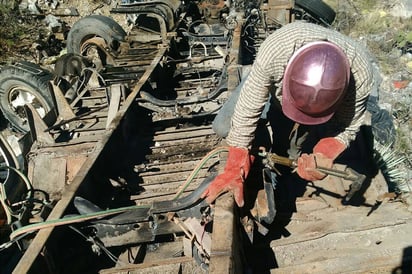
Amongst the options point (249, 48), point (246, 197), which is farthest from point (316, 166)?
point (249, 48)

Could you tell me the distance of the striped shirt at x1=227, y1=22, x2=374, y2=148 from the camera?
2883 millimetres

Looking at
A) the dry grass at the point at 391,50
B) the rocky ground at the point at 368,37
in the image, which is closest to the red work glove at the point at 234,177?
the dry grass at the point at 391,50

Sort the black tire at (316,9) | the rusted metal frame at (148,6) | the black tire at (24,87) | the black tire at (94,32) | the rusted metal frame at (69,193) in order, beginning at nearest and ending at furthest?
the rusted metal frame at (69,193)
the rusted metal frame at (148,6)
the black tire at (24,87)
the black tire at (94,32)
the black tire at (316,9)

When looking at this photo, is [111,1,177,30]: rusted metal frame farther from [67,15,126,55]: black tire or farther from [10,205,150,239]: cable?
[10,205,150,239]: cable

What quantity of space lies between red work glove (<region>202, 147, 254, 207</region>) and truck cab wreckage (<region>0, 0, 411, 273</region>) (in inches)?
3.0

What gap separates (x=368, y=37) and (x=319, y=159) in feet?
24.6

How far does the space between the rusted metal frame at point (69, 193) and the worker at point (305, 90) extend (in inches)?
39.9

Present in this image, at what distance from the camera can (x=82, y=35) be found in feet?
23.6

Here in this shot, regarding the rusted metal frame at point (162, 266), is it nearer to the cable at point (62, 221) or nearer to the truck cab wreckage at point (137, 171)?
the truck cab wreckage at point (137, 171)

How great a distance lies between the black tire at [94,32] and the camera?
6.86 meters

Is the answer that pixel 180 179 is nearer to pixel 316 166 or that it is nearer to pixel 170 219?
pixel 170 219

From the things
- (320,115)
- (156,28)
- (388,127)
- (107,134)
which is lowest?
(388,127)

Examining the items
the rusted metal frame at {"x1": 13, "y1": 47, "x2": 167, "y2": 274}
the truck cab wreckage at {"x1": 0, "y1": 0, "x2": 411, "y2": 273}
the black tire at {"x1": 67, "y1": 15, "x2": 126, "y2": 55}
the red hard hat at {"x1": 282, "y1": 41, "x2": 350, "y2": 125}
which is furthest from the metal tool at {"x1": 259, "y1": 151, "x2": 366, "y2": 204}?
the black tire at {"x1": 67, "y1": 15, "x2": 126, "y2": 55}

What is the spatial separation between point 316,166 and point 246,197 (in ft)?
1.82
